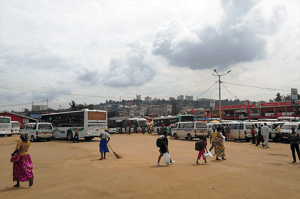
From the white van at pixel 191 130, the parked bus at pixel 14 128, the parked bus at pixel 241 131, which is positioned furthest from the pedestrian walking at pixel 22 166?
the parked bus at pixel 14 128

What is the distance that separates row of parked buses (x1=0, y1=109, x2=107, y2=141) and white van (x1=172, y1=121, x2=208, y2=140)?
896cm

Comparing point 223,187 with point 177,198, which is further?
point 223,187

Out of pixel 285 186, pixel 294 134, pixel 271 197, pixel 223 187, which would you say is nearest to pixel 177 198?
pixel 223 187

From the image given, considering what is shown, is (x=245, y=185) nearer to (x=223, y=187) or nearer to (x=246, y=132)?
(x=223, y=187)

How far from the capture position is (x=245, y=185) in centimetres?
689

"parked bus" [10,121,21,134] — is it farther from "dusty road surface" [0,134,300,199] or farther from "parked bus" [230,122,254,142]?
"parked bus" [230,122,254,142]

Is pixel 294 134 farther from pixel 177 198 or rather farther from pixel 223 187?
pixel 177 198

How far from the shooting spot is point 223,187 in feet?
21.9

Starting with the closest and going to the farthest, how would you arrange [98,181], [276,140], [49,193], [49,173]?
[49,193], [98,181], [49,173], [276,140]

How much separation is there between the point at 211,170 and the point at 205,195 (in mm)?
3424

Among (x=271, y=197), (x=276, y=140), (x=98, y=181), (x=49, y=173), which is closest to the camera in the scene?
(x=271, y=197)

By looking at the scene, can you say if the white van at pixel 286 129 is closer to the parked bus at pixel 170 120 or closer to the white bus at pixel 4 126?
the parked bus at pixel 170 120

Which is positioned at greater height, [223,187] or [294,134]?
[294,134]

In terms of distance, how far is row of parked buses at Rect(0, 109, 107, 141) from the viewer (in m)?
23.4
